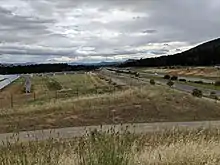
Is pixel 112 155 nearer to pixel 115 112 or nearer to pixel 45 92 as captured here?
pixel 115 112

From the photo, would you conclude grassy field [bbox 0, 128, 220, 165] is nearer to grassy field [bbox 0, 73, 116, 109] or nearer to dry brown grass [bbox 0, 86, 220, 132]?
dry brown grass [bbox 0, 86, 220, 132]

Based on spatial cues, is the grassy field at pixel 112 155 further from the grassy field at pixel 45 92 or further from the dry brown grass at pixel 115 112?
the grassy field at pixel 45 92

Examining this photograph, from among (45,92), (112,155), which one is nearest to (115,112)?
(112,155)

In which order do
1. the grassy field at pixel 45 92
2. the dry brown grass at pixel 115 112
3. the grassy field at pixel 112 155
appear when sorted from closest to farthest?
the grassy field at pixel 112 155 < the dry brown grass at pixel 115 112 < the grassy field at pixel 45 92

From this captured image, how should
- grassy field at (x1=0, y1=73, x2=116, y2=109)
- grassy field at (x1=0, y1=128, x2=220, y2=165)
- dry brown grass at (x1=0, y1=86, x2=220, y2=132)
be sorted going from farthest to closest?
grassy field at (x1=0, y1=73, x2=116, y2=109)
dry brown grass at (x1=0, y1=86, x2=220, y2=132)
grassy field at (x1=0, y1=128, x2=220, y2=165)

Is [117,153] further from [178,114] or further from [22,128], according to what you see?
[178,114]

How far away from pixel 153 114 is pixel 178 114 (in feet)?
5.52

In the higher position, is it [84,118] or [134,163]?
[134,163]

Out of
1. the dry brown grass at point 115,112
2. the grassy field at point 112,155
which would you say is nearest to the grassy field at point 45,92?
the dry brown grass at point 115,112

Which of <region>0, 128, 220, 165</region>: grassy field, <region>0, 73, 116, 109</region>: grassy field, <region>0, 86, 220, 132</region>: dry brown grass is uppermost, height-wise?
<region>0, 128, 220, 165</region>: grassy field

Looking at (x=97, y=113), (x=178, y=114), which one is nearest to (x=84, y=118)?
(x=97, y=113)

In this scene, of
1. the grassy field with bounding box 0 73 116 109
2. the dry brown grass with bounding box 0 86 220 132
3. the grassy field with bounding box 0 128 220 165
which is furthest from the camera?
the grassy field with bounding box 0 73 116 109

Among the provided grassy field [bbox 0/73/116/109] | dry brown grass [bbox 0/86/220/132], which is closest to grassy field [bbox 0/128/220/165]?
dry brown grass [bbox 0/86/220/132]

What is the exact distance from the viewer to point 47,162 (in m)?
6.06
